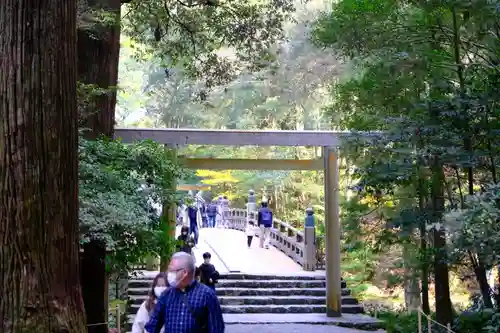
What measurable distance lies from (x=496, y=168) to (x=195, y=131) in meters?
5.29

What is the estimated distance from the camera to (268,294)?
13.6 metres

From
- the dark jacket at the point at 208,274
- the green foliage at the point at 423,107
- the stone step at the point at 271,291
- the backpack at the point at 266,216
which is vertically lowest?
the stone step at the point at 271,291

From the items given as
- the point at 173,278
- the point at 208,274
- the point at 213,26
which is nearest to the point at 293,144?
the point at 213,26

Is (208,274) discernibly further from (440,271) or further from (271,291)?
(271,291)

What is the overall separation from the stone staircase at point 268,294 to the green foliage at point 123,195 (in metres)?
5.05

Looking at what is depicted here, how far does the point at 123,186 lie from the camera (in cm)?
694

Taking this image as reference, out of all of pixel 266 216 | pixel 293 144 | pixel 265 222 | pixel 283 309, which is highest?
pixel 293 144

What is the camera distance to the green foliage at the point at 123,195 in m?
6.27

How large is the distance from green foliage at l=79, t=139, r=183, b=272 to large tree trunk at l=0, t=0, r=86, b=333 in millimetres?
1914

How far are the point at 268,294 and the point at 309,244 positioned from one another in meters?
2.38

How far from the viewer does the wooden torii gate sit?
11.2m

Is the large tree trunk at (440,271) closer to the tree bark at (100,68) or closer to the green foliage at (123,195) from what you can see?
the green foliage at (123,195)

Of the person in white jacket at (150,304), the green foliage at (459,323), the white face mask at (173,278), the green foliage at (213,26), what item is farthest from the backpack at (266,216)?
the white face mask at (173,278)

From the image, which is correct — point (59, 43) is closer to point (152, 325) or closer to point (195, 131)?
point (152, 325)
